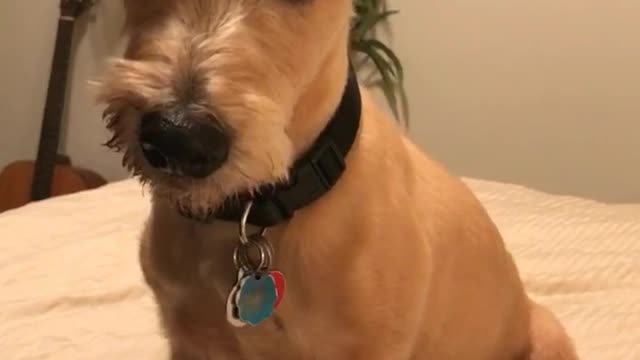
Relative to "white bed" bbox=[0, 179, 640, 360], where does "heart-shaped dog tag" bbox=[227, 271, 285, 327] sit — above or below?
above

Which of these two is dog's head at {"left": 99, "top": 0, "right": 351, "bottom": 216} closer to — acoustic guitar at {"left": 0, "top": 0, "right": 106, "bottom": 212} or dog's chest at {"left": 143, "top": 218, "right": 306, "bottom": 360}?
dog's chest at {"left": 143, "top": 218, "right": 306, "bottom": 360}

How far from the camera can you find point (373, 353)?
1.27 m

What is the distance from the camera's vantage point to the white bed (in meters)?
1.75

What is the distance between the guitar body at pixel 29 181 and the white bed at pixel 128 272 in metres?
1.02

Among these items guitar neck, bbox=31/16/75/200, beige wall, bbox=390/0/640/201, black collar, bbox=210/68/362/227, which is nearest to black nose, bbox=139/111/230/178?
black collar, bbox=210/68/362/227

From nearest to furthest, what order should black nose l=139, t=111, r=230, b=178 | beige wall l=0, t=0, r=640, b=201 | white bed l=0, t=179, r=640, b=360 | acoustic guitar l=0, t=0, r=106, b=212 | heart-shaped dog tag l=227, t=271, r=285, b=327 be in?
black nose l=139, t=111, r=230, b=178
heart-shaped dog tag l=227, t=271, r=285, b=327
white bed l=0, t=179, r=640, b=360
beige wall l=0, t=0, r=640, b=201
acoustic guitar l=0, t=0, r=106, b=212

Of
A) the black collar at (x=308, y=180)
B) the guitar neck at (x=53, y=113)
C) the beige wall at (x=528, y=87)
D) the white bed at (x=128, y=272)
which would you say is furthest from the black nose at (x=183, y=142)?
the guitar neck at (x=53, y=113)

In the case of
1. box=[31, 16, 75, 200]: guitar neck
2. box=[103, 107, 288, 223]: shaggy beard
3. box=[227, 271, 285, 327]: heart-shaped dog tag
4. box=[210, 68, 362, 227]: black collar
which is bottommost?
box=[31, 16, 75, 200]: guitar neck

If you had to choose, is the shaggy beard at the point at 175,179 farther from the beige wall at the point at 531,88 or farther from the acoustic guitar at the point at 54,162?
the acoustic guitar at the point at 54,162

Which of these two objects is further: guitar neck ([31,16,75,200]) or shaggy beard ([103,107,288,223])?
guitar neck ([31,16,75,200])

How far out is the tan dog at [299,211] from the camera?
100 centimetres

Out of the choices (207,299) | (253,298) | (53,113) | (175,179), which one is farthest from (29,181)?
(175,179)

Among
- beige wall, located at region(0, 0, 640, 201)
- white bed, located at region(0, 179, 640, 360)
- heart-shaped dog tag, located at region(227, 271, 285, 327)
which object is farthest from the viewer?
beige wall, located at region(0, 0, 640, 201)

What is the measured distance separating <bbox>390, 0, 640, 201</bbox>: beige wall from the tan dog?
4.83 feet
